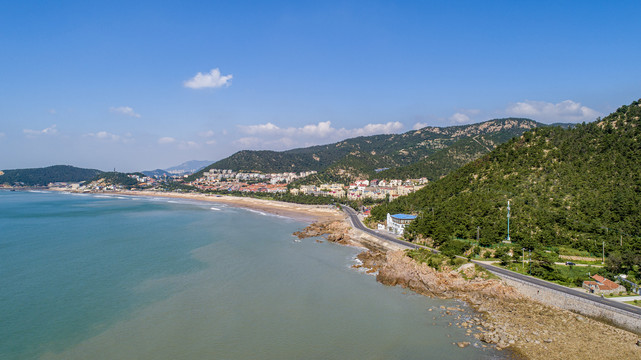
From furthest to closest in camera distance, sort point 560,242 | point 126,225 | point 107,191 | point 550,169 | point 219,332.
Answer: point 107,191
point 126,225
point 550,169
point 560,242
point 219,332

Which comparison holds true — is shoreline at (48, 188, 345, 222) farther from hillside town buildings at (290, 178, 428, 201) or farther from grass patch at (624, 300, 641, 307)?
grass patch at (624, 300, 641, 307)

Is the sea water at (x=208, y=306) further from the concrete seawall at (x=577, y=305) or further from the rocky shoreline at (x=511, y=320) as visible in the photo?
the concrete seawall at (x=577, y=305)

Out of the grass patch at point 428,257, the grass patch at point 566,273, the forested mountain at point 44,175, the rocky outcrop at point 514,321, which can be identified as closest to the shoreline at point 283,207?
the grass patch at point 428,257

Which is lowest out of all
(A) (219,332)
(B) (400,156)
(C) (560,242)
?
(A) (219,332)

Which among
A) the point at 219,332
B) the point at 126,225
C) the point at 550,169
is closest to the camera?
the point at 219,332

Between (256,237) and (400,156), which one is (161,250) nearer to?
(256,237)

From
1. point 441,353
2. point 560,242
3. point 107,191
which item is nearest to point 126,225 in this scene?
point 441,353
